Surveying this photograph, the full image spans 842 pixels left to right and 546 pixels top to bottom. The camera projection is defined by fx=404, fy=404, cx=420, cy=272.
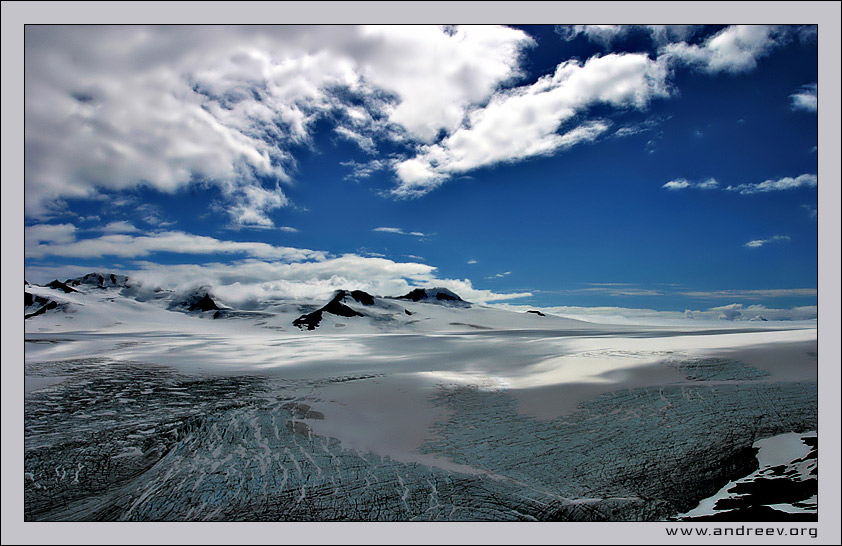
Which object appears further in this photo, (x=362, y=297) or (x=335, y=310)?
(x=362, y=297)

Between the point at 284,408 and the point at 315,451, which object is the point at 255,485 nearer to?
the point at 315,451

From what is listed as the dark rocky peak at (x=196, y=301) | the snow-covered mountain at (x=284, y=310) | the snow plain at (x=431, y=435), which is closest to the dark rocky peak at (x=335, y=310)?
the snow-covered mountain at (x=284, y=310)

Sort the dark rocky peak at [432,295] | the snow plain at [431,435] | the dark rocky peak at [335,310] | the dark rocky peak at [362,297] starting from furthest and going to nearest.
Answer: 1. the dark rocky peak at [432,295]
2. the dark rocky peak at [362,297]
3. the dark rocky peak at [335,310]
4. the snow plain at [431,435]

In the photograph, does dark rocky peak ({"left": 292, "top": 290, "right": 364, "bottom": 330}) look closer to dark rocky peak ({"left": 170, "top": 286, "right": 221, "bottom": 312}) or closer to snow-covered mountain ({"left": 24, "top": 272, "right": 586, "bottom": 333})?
snow-covered mountain ({"left": 24, "top": 272, "right": 586, "bottom": 333})

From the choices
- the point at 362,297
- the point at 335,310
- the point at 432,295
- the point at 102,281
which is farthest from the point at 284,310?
the point at 102,281

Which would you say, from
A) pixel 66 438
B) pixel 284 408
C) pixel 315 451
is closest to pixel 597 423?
pixel 315 451

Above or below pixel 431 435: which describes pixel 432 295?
above

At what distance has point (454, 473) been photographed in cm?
532

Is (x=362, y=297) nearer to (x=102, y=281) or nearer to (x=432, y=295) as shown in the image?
(x=432, y=295)

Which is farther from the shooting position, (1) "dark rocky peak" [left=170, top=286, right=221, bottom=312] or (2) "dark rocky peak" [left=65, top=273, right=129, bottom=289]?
(2) "dark rocky peak" [left=65, top=273, right=129, bottom=289]

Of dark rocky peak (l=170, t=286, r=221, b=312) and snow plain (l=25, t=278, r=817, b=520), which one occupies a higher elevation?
dark rocky peak (l=170, t=286, r=221, b=312)

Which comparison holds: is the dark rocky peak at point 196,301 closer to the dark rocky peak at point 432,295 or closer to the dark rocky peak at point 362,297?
the dark rocky peak at point 362,297

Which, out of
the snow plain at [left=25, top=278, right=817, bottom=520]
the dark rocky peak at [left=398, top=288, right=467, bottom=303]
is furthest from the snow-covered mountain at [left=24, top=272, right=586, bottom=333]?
the snow plain at [left=25, top=278, right=817, bottom=520]

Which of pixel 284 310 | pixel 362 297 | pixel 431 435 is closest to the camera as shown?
pixel 431 435
